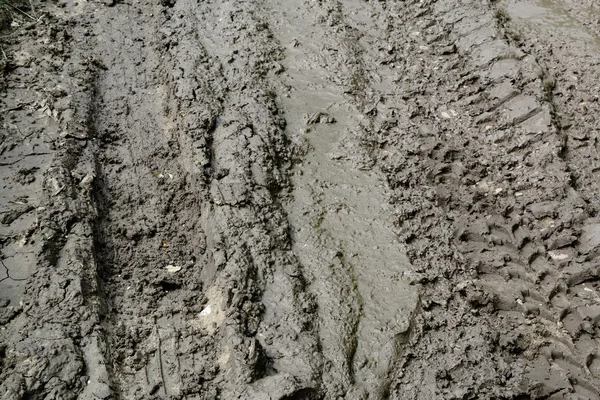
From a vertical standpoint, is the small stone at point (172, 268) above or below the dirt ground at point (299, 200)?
below

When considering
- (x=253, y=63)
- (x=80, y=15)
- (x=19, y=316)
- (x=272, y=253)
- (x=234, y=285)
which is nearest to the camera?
(x=19, y=316)

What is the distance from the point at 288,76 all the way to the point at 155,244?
2033 millimetres

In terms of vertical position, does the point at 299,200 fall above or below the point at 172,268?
above

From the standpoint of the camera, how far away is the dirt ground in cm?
291

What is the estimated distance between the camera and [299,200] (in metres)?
3.79

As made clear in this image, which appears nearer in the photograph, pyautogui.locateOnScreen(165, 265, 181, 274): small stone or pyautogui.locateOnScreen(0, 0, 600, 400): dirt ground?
pyautogui.locateOnScreen(0, 0, 600, 400): dirt ground

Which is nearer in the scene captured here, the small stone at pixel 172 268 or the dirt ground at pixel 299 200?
the dirt ground at pixel 299 200

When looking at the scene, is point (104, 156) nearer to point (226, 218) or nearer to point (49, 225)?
point (49, 225)

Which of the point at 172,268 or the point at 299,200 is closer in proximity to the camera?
the point at 172,268

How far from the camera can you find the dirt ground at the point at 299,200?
2.91 meters

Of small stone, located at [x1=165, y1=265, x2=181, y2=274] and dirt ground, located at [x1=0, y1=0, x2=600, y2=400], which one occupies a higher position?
dirt ground, located at [x1=0, y1=0, x2=600, y2=400]

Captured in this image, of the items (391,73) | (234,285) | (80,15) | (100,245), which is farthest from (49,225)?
(391,73)

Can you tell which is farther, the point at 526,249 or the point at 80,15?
the point at 80,15

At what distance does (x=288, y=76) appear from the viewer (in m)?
4.66
